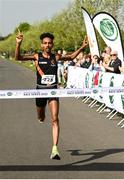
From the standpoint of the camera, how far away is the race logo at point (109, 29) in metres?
22.0

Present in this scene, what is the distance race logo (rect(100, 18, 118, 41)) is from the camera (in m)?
22.0

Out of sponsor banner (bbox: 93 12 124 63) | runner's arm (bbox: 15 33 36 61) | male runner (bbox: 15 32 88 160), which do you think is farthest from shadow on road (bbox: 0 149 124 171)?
sponsor banner (bbox: 93 12 124 63)

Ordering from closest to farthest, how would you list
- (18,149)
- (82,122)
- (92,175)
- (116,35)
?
(92,175) → (18,149) → (82,122) → (116,35)

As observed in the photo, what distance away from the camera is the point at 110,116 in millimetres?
13695

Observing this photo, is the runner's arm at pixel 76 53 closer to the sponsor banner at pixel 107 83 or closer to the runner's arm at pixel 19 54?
the runner's arm at pixel 19 54

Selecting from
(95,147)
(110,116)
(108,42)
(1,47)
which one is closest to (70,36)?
(108,42)

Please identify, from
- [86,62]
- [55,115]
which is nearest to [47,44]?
[55,115]

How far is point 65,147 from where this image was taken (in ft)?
30.1

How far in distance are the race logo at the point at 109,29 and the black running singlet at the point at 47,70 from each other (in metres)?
13.9

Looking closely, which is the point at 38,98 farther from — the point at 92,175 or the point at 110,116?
the point at 110,116

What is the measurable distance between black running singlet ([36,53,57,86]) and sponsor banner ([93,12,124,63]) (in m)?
13.5

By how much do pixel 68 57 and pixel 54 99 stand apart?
2.83 feet

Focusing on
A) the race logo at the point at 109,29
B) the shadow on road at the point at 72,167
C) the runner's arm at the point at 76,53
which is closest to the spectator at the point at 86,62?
the race logo at the point at 109,29

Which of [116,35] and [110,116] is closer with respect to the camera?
[110,116]
